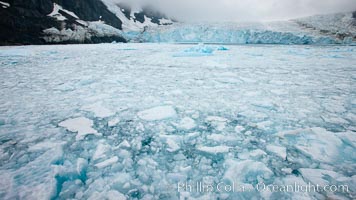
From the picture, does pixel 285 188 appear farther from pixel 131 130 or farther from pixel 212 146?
pixel 131 130

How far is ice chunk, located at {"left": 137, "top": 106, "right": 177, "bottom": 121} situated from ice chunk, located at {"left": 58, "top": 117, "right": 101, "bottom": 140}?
0.46m

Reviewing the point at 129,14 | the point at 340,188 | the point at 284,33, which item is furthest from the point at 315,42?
the point at 129,14

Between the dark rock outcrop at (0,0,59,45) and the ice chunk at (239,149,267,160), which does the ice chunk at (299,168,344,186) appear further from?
the dark rock outcrop at (0,0,59,45)

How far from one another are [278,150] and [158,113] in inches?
44.3

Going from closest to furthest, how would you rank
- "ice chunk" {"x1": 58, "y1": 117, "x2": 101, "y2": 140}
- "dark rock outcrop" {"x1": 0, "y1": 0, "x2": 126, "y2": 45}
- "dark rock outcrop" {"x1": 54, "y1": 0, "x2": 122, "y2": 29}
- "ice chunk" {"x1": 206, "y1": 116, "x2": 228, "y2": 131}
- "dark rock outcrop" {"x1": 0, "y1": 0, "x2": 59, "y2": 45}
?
1. "ice chunk" {"x1": 58, "y1": 117, "x2": 101, "y2": 140}
2. "ice chunk" {"x1": 206, "y1": 116, "x2": 228, "y2": 131}
3. "dark rock outcrop" {"x1": 0, "y1": 0, "x2": 59, "y2": 45}
4. "dark rock outcrop" {"x1": 0, "y1": 0, "x2": 126, "y2": 45}
5. "dark rock outcrop" {"x1": 54, "y1": 0, "x2": 122, "y2": 29}

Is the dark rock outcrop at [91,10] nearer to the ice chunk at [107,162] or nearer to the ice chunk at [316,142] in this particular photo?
the ice chunk at [107,162]

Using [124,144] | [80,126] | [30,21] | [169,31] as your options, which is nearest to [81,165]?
[124,144]

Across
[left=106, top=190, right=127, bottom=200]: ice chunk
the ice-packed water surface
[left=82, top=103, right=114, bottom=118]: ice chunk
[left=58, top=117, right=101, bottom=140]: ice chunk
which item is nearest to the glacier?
the ice-packed water surface

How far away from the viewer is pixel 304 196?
0.94 meters

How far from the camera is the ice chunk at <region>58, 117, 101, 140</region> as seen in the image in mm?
1508

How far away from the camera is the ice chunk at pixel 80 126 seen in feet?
4.95

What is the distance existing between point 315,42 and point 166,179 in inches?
1346

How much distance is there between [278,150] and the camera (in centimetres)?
129

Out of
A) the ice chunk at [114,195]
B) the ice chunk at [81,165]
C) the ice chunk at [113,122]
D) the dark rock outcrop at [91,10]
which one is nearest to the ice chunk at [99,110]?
the ice chunk at [113,122]
